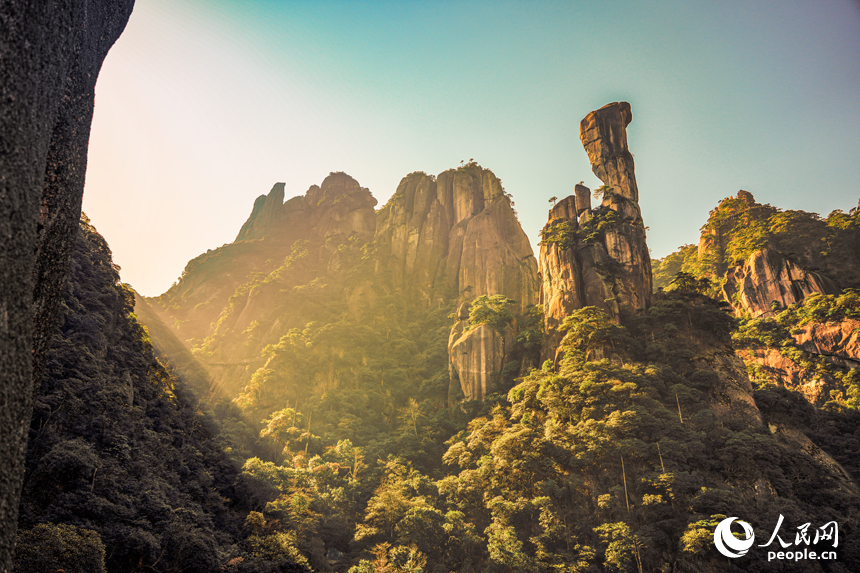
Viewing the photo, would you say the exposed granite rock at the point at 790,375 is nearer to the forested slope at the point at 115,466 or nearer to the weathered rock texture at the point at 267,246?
the forested slope at the point at 115,466

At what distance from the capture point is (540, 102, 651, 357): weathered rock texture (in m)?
36.5

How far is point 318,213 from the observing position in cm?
8206

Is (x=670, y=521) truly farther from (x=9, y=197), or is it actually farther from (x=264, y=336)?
(x=264, y=336)

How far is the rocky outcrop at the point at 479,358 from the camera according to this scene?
37.8m

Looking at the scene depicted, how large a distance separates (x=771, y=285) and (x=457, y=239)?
116ft

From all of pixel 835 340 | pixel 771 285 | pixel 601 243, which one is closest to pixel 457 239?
pixel 601 243

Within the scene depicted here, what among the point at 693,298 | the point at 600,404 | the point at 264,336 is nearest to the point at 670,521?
the point at 600,404

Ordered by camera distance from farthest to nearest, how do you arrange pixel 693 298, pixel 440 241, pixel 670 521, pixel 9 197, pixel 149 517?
1. pixel 440 241
2. pixel 693 298
3. pixel 670 521
4. pixel 149 517
5. pixel 9 197

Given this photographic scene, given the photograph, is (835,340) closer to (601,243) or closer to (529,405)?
(601,243)

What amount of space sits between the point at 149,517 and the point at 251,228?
83.6 metres

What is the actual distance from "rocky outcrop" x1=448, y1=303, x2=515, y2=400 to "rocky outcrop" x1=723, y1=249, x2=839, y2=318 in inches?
869

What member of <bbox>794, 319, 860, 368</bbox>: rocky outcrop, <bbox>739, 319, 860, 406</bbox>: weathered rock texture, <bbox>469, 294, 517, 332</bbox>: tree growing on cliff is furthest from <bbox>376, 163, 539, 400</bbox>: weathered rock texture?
<bbox>794, 319, 860, 368</bbox>: rocky outcrop

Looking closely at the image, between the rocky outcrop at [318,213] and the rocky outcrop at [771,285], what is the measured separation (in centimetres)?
5114

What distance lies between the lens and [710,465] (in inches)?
898
